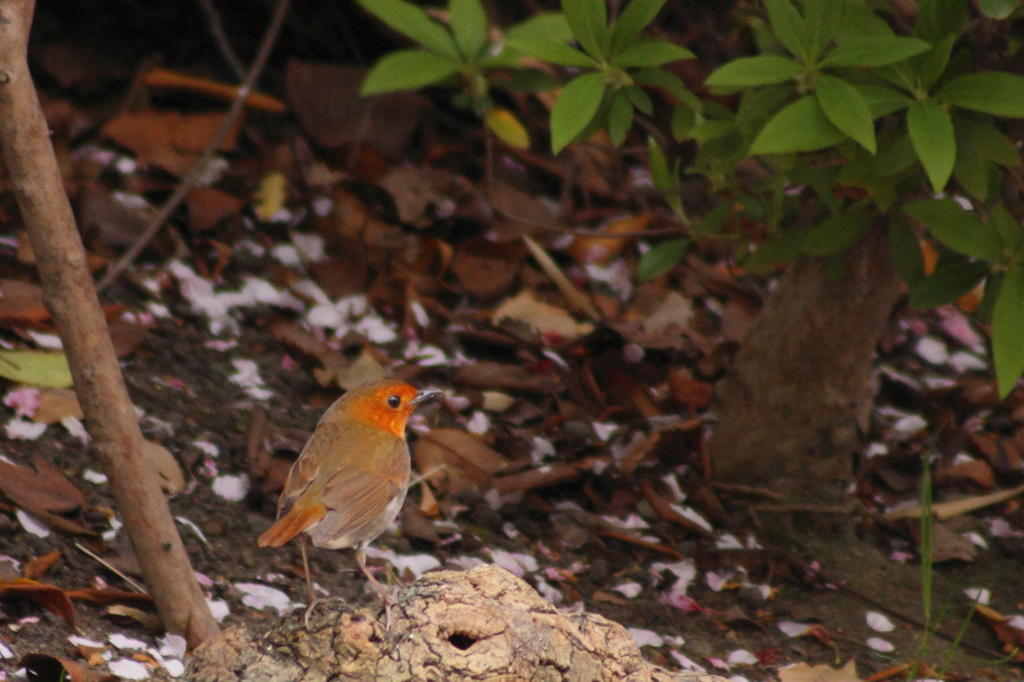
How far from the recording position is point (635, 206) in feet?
18.9

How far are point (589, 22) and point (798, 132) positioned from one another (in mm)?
727

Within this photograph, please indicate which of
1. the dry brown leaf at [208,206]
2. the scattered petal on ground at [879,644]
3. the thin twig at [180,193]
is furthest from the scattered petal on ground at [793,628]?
the dry brown leaf at [208,206]

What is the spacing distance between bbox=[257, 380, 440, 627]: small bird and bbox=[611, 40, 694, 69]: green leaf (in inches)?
41.5

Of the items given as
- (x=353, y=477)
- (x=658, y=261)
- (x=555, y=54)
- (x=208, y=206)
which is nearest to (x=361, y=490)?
(x=353, y=477)

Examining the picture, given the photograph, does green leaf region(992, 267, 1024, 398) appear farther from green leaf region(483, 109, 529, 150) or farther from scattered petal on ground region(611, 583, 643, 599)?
green leaf region(483, 109, 529, 150)

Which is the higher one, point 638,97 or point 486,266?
point 638,97

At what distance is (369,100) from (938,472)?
3201mm

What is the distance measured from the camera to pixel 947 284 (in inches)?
129

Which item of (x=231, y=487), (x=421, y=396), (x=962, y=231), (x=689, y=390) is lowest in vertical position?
(x=689, y=390)

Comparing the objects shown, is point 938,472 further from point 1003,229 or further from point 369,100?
point 369,100

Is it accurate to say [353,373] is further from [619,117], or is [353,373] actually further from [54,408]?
[619,117]

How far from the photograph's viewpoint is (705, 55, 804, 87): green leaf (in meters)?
2.67

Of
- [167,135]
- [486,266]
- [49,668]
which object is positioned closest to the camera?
[49,668]

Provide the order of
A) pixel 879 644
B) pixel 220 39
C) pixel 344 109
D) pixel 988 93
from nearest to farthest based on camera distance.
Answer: pixel 988 93
pixel 879 644
pixel 220 39
pixel 344 109
